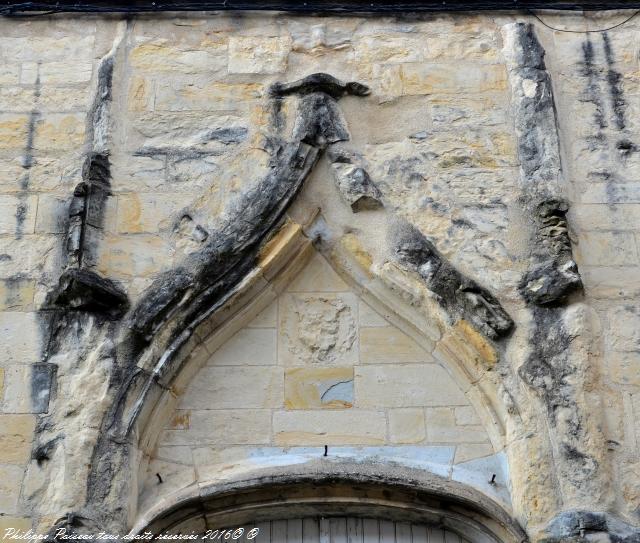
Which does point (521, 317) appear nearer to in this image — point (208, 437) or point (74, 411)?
point (208, 437)

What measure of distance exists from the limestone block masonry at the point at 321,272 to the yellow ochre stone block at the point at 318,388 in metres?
0.01

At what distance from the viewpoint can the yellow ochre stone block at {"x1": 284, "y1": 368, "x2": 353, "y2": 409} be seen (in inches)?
234

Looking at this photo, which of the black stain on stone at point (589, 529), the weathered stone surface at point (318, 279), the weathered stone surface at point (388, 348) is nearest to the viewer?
the black stain on stone at point (589, 529)

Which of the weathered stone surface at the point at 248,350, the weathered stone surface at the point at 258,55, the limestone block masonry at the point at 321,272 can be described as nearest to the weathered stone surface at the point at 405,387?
the limestone block masonry at the point at 321,272

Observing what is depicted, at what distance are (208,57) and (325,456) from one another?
7.93 ft

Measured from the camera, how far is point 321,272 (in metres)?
6.35

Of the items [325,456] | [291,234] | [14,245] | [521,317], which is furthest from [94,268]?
[521,317]

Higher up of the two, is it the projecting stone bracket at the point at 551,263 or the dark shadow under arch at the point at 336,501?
the projecting stone bracket at the point at 551,263

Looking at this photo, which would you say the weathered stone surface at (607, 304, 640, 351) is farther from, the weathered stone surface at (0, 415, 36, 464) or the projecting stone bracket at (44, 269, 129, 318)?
the weathered stone surface at (0, 415, 36, 464)

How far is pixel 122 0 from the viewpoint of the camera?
7.09m

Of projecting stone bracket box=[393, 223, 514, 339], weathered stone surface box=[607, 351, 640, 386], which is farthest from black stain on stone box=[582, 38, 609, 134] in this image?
weathered stone surface box=[607, 351, 640, 386]

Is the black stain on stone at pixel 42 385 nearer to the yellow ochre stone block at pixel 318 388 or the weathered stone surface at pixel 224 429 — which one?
the weathered stone surface at pixel 224 429

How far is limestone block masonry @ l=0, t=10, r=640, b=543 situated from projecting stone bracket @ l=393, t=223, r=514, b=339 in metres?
0.01

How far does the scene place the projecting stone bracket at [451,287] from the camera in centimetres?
592
